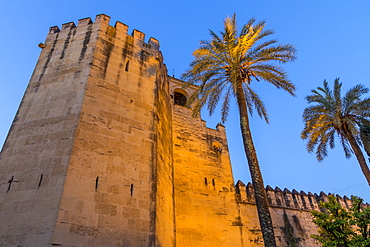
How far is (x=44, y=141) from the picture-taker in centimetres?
748

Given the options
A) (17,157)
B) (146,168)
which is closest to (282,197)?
(146,168)

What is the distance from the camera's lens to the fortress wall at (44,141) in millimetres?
6043

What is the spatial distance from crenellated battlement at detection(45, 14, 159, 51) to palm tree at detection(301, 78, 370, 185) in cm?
970

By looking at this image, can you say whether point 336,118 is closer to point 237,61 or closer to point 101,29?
point 237,61

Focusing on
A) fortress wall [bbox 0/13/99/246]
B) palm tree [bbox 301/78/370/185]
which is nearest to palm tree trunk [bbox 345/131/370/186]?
palm tree [bbox 301/78/370/185]

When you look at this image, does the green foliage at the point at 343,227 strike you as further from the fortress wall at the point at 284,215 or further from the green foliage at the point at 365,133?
the green foliage at the point at 365,133

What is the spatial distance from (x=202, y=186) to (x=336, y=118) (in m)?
7.92

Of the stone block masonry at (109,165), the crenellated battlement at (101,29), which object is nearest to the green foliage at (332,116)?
the stone block masonry at (109,165)

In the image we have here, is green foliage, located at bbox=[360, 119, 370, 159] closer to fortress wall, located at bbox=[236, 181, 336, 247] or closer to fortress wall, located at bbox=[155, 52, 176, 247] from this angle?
fortress wall, located at bbox=[236, 181, 336, 247]

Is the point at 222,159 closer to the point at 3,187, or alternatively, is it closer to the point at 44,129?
the point at 44,129

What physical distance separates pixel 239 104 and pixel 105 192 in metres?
6.29

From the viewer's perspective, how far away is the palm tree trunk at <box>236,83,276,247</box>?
25.3 ft

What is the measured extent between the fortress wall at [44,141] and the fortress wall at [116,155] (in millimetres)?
278

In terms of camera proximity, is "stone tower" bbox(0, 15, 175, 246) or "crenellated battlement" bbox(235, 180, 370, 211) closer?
"stone tower" bbox(0, 15, 175, 246)
